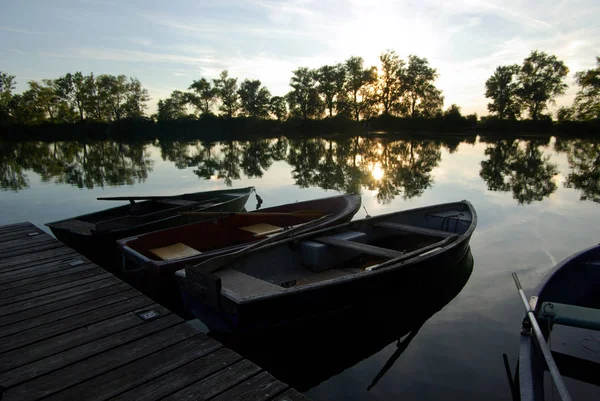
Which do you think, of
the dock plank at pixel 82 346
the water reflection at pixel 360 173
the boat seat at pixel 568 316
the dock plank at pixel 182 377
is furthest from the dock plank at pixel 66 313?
the water reflection at pixel 360 173

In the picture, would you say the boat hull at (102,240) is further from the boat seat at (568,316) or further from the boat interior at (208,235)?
the boat seat at (568,316)

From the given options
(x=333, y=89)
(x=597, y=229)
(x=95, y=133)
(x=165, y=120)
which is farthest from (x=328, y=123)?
(x=597, y=229)

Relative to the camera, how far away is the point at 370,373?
429 cm

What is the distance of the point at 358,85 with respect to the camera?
73.2 meters

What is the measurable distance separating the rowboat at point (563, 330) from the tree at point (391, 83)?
71.5 m

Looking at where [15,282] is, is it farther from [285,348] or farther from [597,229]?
[597,229]

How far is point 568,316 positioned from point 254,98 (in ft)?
270

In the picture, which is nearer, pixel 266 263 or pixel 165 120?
pixel 266 263

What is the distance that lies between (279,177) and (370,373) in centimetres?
1581

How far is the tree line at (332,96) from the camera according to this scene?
64500 millimetres

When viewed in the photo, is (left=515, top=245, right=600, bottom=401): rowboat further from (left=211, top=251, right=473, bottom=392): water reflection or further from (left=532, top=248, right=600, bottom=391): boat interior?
(left=211, top=251, right=473, bottom=392): water reflection

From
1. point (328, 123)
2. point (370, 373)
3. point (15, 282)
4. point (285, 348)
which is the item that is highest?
point (328, 123)

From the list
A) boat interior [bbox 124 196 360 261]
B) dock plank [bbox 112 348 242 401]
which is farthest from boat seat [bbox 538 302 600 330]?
boat interior [bbox 124 196 360 261]

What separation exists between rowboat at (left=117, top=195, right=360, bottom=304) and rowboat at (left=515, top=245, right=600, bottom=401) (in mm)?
4005
